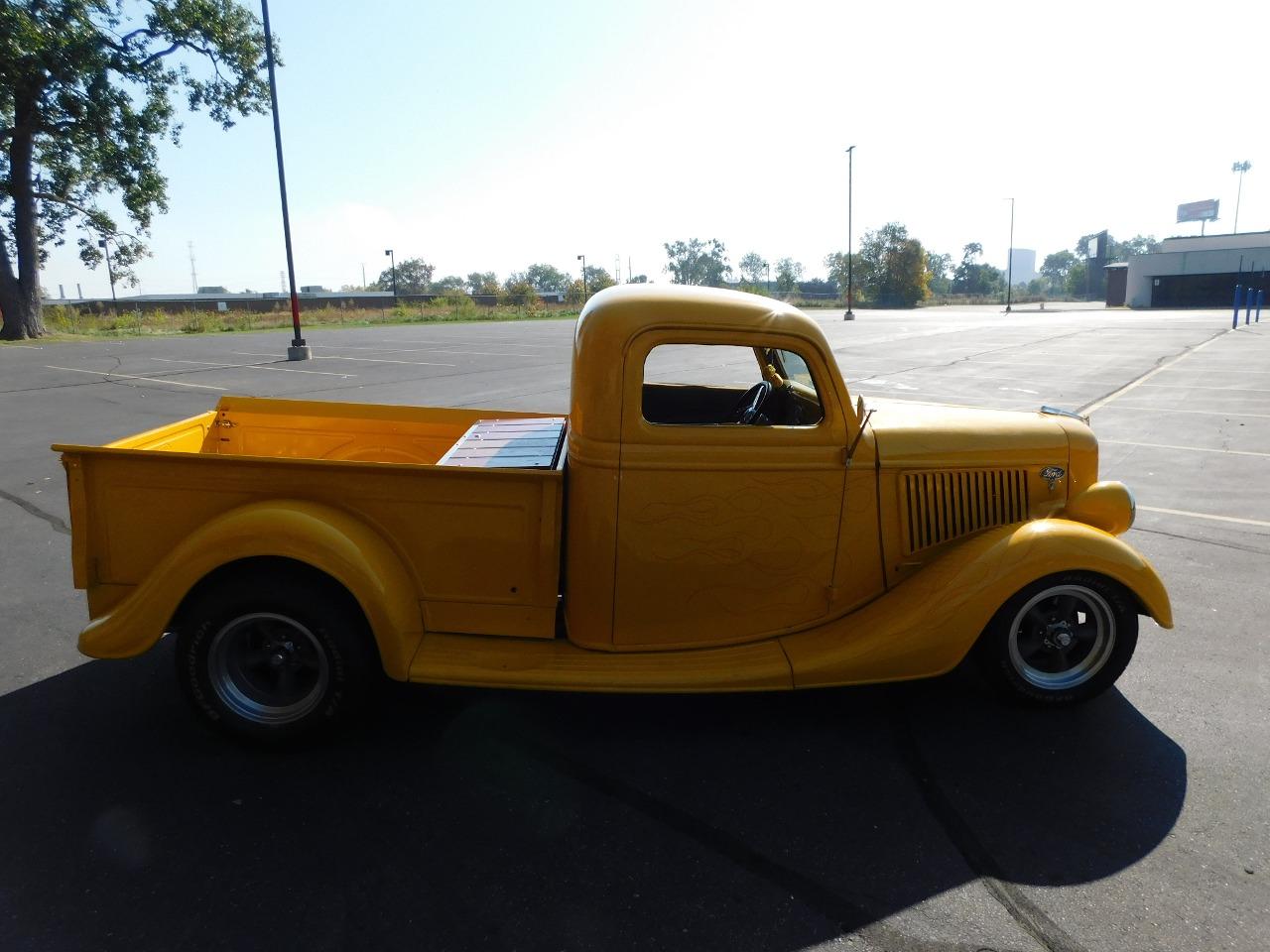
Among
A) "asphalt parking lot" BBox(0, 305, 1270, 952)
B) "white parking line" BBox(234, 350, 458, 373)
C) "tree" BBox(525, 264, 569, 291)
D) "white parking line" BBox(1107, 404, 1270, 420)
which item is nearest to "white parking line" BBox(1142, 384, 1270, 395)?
"white parking line" BBox(1107, 404, 1270, 420)

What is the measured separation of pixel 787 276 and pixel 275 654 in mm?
107239

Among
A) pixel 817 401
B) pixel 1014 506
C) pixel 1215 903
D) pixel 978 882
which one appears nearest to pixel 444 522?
pixel 817 401

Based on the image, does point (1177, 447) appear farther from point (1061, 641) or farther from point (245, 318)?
point (245, 318)

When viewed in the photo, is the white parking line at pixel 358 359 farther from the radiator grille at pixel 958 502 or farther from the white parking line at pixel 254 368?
the radiator grille at pixel 958 502

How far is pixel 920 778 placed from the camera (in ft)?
9.91

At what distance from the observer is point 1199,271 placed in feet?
176

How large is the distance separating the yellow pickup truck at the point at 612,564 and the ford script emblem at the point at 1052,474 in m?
0.26

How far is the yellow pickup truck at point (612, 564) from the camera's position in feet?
10.2

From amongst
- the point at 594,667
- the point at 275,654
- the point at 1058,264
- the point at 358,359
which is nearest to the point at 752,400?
the point at 594,667

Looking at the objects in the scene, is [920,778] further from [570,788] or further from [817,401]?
[817,401]

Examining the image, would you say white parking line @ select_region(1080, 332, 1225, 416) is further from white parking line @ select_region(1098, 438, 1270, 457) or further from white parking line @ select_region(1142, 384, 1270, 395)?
white parking line @ select_region(1098, 438, 1270, 457)

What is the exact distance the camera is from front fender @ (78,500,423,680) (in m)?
3.02

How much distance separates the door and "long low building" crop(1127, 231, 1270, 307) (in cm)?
6031

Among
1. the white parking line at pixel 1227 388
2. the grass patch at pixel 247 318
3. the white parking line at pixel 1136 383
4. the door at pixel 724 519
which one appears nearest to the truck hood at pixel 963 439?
the door at pixel 724 519
